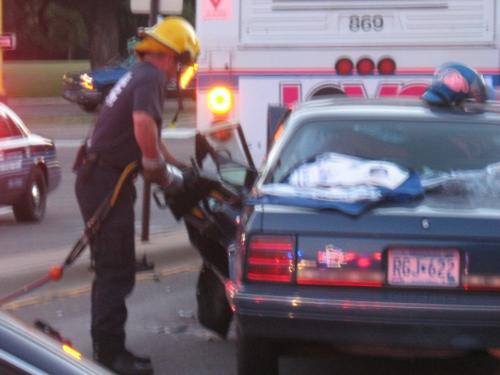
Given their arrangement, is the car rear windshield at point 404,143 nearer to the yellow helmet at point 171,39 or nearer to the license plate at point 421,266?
the yellow helmet at point 171,39

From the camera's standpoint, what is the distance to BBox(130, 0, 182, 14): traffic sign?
12.2 metres

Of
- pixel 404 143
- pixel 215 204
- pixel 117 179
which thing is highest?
pixel 404 143

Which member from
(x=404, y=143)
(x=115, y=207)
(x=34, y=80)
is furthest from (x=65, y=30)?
(x=404, y=143)

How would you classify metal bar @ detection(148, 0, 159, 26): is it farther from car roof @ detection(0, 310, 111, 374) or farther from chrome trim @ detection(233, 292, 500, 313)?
car roof @ detection(0, 310, 111, 374)

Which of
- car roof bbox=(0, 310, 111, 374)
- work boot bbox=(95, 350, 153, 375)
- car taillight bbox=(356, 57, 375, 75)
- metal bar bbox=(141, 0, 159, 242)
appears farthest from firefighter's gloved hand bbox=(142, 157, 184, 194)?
car taillight bbox=(356, 57, 375, 75)

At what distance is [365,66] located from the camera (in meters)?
11.1

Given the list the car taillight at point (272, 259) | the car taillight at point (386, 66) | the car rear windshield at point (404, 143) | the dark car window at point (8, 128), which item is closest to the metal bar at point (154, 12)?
the car taillight at point (386, 66)

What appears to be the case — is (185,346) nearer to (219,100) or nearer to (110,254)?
(110,254)

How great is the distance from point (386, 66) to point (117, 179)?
5.01 metres

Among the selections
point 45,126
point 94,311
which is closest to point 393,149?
point 94,311

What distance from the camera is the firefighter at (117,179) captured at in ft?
21.5

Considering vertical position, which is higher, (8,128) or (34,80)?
(8,128)

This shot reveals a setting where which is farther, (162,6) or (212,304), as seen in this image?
(162,6)

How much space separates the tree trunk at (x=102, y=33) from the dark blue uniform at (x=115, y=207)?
113ft
